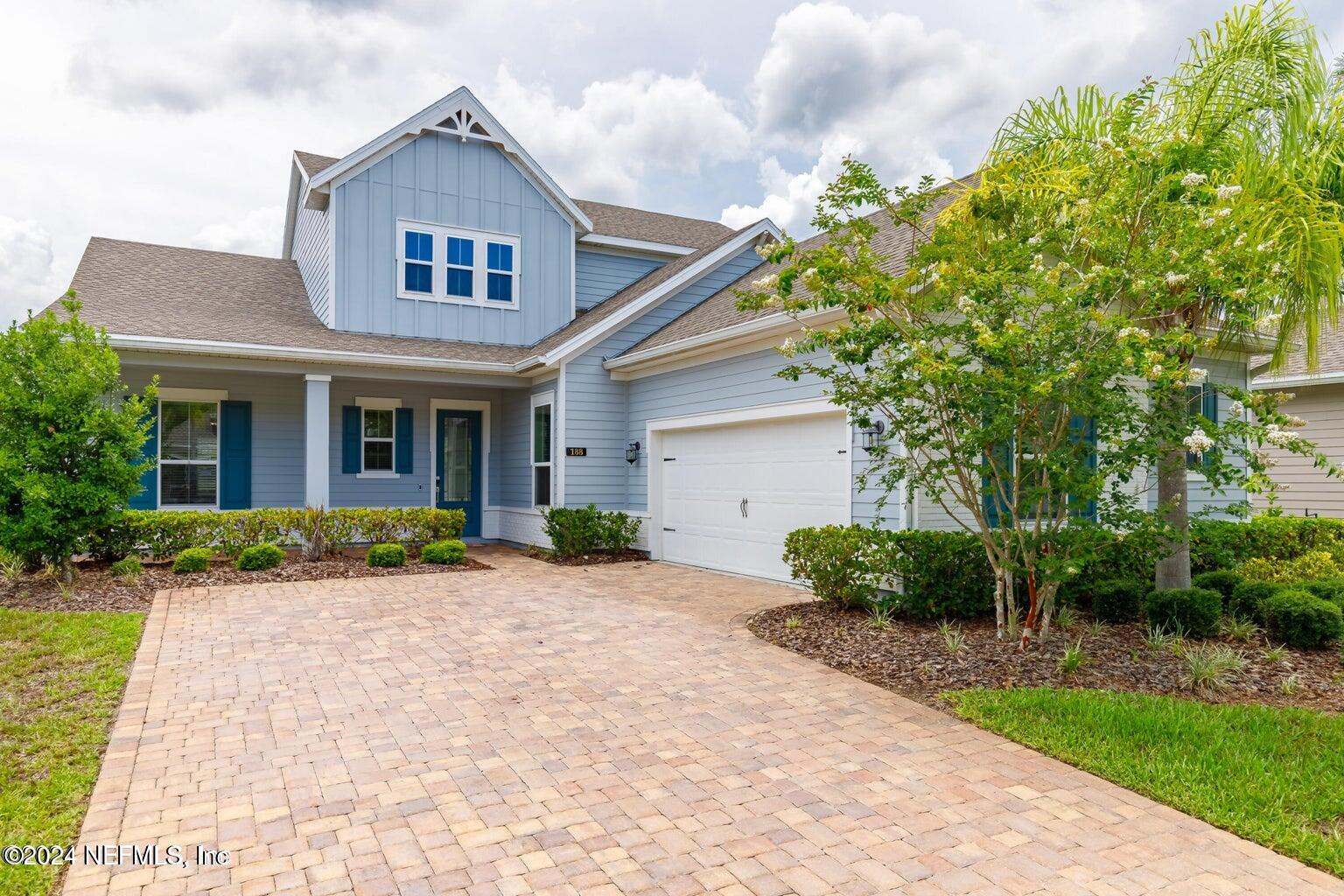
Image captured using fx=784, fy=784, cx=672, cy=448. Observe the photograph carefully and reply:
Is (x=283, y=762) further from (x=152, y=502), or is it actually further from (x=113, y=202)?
(x=113, y=202)

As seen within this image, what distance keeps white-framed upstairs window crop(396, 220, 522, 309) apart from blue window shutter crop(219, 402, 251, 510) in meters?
3.38

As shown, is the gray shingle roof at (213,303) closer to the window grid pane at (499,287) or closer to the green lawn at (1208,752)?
the window grid pane at (499,287)

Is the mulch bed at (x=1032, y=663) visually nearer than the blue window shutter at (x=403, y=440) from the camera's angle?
Yes

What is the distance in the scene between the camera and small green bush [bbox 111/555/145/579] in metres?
9.44

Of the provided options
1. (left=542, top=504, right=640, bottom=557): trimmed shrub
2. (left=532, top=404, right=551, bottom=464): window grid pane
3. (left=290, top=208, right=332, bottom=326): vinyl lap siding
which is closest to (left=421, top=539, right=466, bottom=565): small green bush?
(left=542, top=504, right=640, bottom=557): trimmed shrub

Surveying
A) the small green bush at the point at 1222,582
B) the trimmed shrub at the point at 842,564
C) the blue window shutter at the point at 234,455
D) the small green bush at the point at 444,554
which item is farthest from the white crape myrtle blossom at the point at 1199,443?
the blue window shutter at the point at 234,455

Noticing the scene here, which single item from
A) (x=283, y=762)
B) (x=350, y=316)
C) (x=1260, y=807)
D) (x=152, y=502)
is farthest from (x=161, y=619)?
(x=1260, y=807)

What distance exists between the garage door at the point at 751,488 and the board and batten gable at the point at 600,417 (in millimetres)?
1051

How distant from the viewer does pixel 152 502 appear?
12.7 meters

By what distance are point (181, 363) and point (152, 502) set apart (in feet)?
8.98

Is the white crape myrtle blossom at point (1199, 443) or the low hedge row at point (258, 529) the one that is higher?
the white crape myrtle blossom at point (1199, 443)

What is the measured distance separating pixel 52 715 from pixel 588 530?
7786 millimetres

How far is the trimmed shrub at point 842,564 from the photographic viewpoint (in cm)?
769

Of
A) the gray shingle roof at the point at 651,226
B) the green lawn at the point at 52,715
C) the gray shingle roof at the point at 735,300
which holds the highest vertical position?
the gray shingle roof at the point at 651,226
